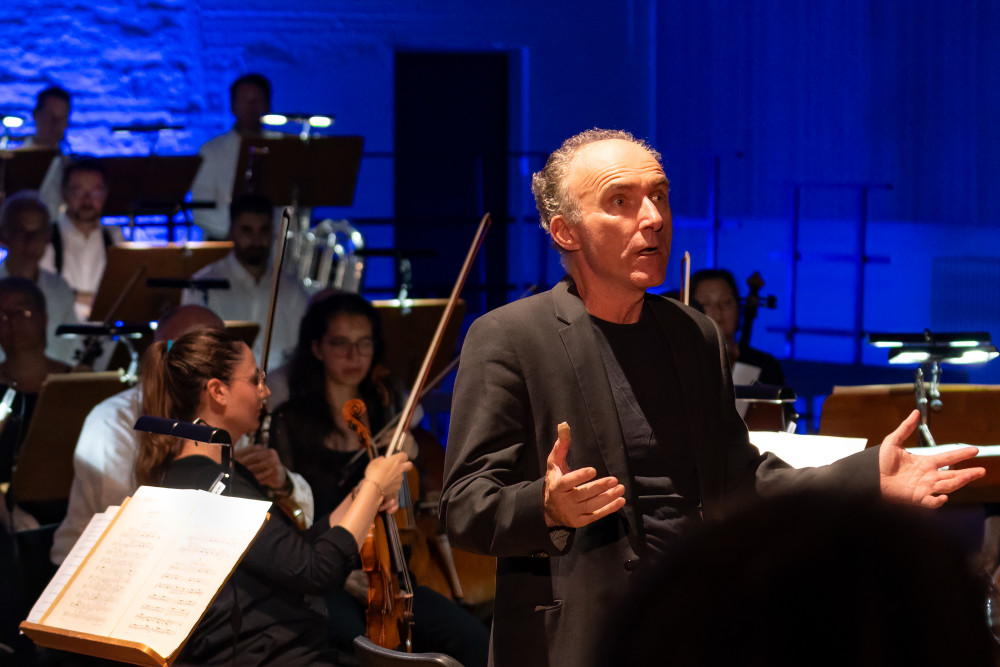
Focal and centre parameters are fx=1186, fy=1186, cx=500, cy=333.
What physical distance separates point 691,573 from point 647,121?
864 cm

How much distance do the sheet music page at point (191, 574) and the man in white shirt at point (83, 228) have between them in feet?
12.8

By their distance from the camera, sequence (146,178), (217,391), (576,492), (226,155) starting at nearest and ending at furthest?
1. (576,492)
2. (217,391)
3. (146,178)
4. (226,155)

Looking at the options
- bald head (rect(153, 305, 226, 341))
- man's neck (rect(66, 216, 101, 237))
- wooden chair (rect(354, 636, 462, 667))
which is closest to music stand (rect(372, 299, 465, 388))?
bald head (rect(153, 305, 226, 341))

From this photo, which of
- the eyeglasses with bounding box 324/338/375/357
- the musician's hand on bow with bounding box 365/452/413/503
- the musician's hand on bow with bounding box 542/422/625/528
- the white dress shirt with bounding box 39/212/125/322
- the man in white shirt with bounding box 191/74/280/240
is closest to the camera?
the musician's hand on bow with bounding box 542/422/625/528

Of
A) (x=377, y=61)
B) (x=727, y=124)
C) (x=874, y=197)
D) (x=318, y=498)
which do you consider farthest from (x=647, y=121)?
(x=318, y=498)

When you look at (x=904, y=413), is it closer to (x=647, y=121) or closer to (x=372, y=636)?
(x=372, y=636)

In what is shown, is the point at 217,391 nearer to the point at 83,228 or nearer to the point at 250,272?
the point at 250,272

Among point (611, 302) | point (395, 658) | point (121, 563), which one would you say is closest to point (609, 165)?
point (611, 302)

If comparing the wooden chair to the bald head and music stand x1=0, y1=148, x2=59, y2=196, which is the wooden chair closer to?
the bald head

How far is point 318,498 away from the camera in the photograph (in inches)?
126

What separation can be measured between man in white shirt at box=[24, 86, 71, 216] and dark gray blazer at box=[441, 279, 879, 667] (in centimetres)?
511

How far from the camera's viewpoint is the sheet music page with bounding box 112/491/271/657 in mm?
1838

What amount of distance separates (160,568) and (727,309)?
2522 millimetres

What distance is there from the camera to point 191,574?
1887 millimetres
